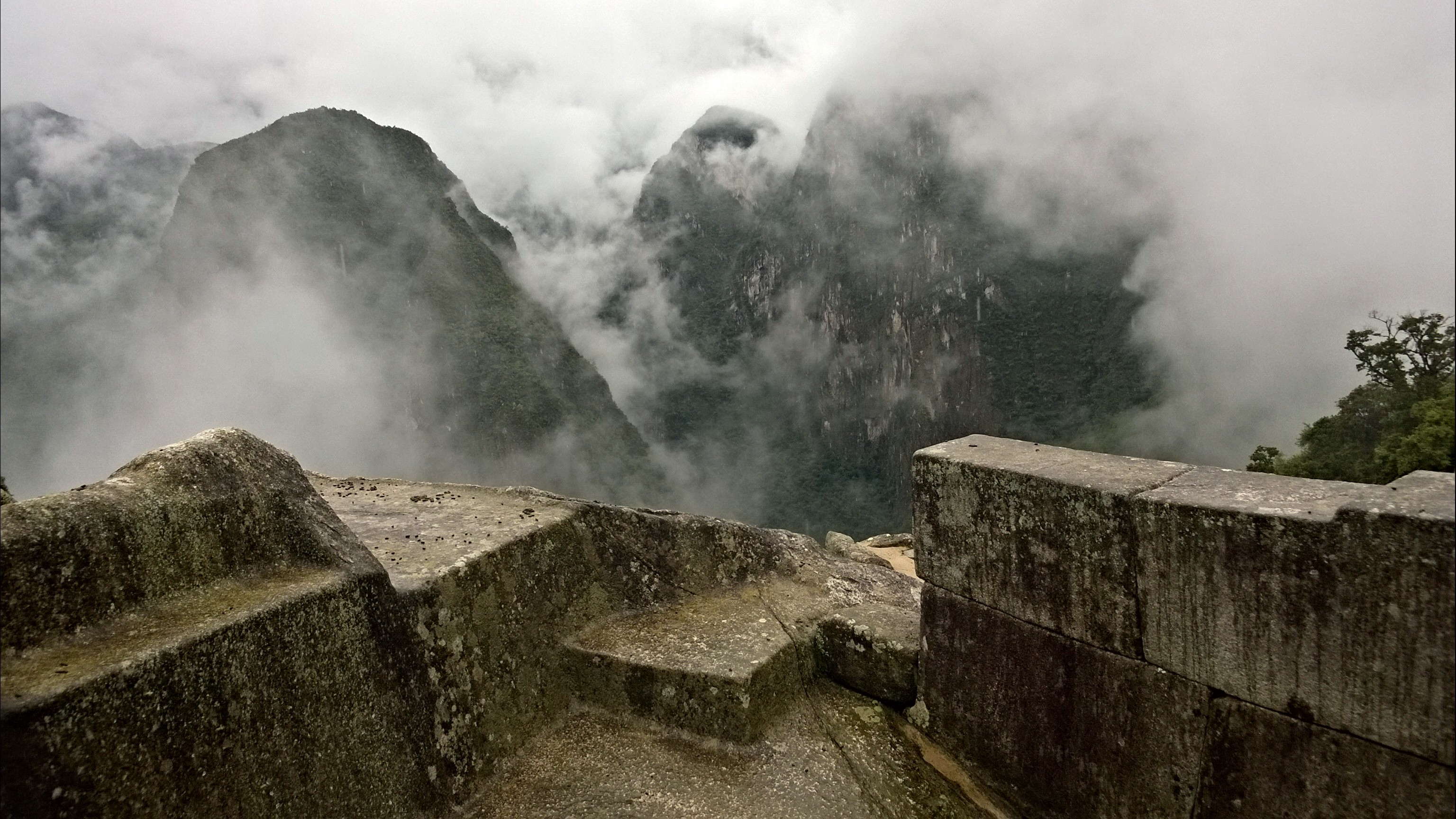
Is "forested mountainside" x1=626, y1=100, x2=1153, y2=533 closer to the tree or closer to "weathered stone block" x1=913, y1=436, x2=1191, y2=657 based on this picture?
the tree

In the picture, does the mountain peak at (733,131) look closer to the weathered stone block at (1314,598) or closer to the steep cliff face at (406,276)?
the steep cliff face at (406,276)

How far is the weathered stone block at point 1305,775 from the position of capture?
8.02ft

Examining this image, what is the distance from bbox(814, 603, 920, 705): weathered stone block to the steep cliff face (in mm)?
54136

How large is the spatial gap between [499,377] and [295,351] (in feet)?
59.9

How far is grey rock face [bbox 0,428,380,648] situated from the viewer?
95.5 inches

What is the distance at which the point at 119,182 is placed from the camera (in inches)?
3100

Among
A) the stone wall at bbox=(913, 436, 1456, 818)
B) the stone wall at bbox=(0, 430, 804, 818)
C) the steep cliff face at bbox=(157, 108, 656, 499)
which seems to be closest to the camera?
the stone wall at bbox=(0, 430, 804, 818)

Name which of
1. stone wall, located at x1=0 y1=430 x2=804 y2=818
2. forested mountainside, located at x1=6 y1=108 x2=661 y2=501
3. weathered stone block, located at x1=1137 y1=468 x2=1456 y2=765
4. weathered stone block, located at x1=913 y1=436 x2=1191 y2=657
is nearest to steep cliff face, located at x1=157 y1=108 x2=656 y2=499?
forested mountainside, located at x1=6 y1=108 x2=661 y2=501

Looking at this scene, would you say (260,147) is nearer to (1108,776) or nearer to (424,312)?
(424,312)

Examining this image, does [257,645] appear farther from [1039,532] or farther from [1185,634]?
[1185,634]

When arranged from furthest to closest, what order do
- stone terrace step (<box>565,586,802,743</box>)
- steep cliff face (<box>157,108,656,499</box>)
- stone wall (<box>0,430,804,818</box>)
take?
steep cliff face (<box>157,108,656,499</box>), stone terrace step (<box>565,586,802,743</box>), stone wall (<box>0,430,804,818</box>)

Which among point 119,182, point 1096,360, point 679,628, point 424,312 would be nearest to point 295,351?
point 424,312

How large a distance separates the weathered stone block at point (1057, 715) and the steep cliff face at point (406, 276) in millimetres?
54932

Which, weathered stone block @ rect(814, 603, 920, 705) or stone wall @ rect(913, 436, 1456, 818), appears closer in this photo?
stone wall @ rect(913, 436, 1456, 818)
